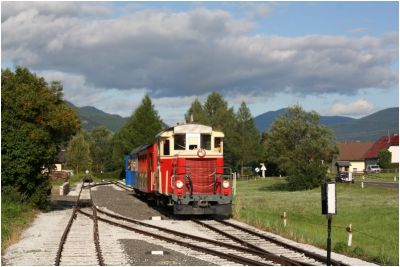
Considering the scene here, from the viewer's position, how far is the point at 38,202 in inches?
1110

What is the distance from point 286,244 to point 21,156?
14173mm

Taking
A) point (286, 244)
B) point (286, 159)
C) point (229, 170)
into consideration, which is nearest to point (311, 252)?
point (286, 244)

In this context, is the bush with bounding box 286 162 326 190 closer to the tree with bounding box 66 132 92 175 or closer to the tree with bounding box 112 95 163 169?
the tree with bounding box 112 95 163 169

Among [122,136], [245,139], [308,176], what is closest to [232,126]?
[245,139]

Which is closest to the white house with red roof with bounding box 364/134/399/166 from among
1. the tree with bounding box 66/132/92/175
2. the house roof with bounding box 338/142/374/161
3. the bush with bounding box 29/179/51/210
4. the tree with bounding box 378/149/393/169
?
the house roof with bounding box 338/142/374/161

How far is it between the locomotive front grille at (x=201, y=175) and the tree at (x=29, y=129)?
7494 mm

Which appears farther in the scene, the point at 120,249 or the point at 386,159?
the point at 386,159

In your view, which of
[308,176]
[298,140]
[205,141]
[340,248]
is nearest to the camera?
[340,248]

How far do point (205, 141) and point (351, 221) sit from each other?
1080 cm

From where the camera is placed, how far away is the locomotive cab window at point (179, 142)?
24.9m

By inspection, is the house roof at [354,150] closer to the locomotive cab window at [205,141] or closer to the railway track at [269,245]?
the locomotive cab window at [205,141]

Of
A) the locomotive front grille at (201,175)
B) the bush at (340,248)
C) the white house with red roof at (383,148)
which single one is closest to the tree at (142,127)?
the white house with red roof at (383,148)

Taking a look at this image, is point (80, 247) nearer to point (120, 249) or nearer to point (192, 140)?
point (120, 249)

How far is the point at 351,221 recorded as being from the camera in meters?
31.6
